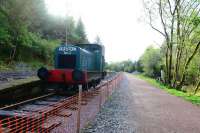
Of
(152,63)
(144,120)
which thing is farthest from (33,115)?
(152,63)

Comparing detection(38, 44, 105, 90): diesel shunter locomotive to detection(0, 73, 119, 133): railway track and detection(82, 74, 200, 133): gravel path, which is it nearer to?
detection(0, 73, 119, 133): railway track

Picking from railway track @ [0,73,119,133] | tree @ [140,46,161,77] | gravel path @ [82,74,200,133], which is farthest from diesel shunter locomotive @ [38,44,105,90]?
tree @ [140,46,161,77]

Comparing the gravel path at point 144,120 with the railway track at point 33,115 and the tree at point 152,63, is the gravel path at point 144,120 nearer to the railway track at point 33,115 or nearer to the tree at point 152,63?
the railway track at point 33,115

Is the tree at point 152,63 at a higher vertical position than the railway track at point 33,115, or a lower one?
higher

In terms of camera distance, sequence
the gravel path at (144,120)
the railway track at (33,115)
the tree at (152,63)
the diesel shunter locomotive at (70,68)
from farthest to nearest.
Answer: the tree at (152,63)
the diesel shunter locomotive at (70,68)
the gravel path at (144,120)
the railway track at (33,115)

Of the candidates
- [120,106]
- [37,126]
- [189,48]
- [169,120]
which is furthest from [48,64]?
Result: [37,126]

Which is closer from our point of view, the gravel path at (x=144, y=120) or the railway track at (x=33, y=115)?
the railway track at (x=33, y=115)

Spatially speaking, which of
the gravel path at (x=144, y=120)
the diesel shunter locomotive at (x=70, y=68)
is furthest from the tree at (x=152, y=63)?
the gravel path at (x=144, y=120)

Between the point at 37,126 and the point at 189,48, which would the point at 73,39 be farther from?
the point at 37,126

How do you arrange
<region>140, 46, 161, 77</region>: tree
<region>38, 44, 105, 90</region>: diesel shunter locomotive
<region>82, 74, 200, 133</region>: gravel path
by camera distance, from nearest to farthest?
<region>82, 74, 200, 133</region>: gravel path < <region>38, 44, 105, 90</region>: diesel shunter locomotive < <region>140, 46, 161, 77</region>: tree

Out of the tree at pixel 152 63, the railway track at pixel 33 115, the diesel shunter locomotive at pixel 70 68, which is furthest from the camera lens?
the tree at pixel 152 63

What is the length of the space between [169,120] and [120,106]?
3.49 metres

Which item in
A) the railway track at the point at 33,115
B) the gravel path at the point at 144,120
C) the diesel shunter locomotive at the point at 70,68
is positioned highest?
the diesel shunter locomotive at the point at 70,68

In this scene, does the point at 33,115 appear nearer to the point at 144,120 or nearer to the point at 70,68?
the point at 144,120
